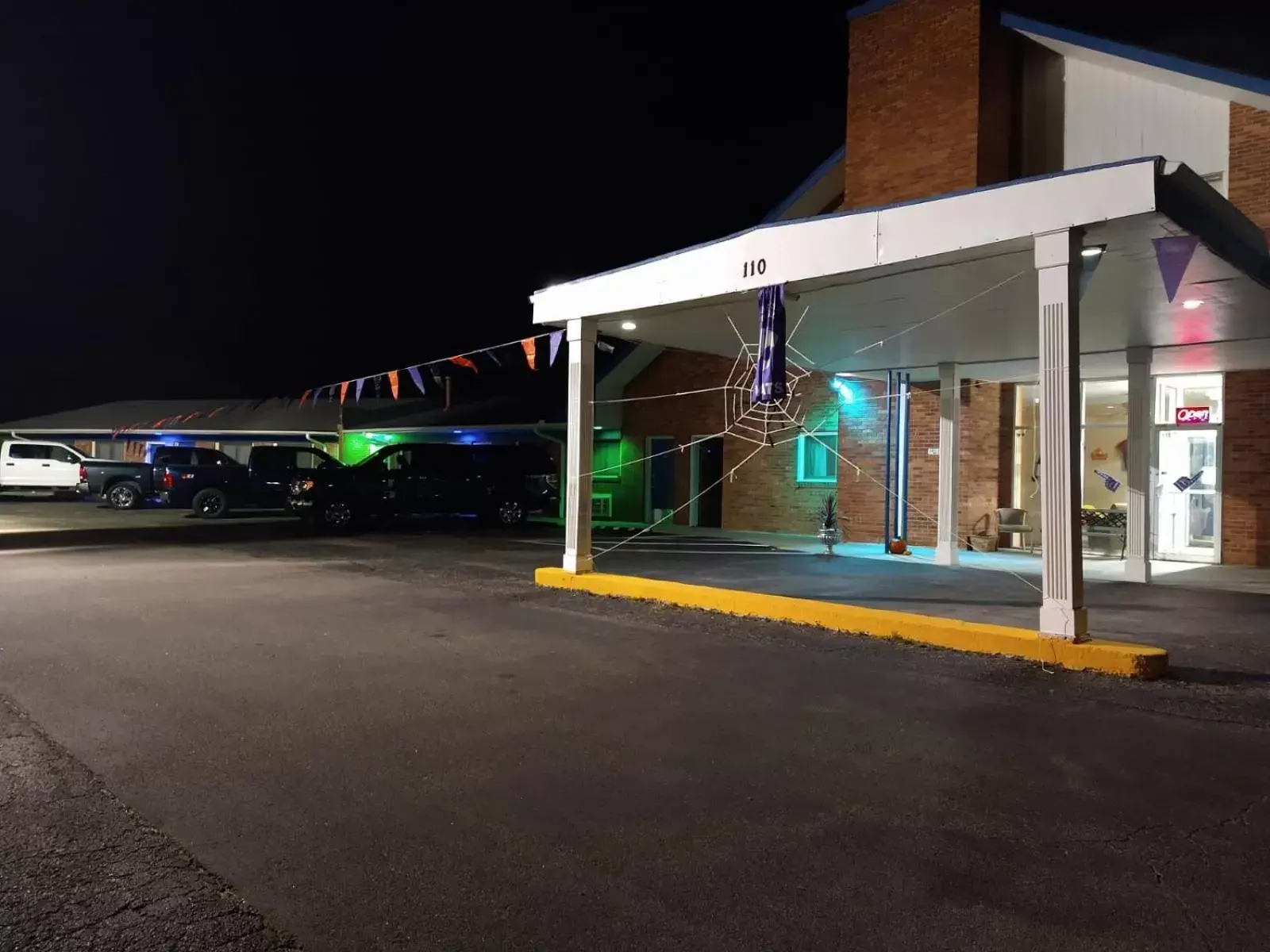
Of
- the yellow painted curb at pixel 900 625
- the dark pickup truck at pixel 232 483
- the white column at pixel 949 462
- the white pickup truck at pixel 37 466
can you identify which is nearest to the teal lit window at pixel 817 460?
the white column at pixel 949 462

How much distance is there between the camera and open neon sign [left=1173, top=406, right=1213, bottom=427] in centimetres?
1445

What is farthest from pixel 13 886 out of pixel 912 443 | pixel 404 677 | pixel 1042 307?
pixel 912 443

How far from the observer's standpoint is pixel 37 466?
92.2 ft

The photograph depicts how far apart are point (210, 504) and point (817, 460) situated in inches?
598

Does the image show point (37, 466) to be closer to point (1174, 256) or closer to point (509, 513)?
point (509, 513)

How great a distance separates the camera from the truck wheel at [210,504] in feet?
75.7

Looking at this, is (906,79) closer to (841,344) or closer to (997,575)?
(841,344)

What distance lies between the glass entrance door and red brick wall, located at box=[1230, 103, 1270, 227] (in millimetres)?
3362

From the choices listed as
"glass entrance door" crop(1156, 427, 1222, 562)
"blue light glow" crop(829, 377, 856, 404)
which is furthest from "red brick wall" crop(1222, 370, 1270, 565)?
"blue light glow" crop(829, 377, 856, 404)

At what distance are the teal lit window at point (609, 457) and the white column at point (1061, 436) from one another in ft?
52.9

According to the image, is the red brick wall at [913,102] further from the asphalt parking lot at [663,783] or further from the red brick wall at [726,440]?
the asphalt parking lot at [663,783]

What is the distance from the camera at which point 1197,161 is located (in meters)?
13.5

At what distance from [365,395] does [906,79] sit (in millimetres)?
27761

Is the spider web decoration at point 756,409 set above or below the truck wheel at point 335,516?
above
